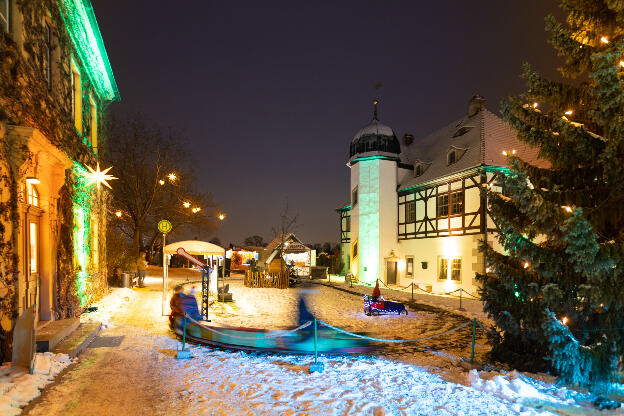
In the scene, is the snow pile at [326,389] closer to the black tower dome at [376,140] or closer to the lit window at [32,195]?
the lit window at [32,195]

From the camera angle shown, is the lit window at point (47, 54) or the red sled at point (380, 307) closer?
the lit window at point (47, 54)

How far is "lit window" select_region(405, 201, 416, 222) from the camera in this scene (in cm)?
2441

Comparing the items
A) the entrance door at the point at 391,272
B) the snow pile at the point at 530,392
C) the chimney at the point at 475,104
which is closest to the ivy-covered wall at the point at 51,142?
the snow pile at the point at 530,392

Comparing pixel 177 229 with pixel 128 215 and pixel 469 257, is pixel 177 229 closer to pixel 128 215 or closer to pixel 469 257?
pixel 128 215

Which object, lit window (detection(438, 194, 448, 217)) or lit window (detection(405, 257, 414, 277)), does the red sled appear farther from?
lit window (detection(405, 257, 414, 277))

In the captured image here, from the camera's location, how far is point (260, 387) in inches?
233

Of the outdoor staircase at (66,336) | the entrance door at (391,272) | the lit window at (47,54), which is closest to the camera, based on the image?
the outdoor staircase at (66,336)

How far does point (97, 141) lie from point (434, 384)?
1353 centimetres

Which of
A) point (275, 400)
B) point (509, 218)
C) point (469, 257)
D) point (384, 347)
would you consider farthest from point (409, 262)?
point (275, 400)

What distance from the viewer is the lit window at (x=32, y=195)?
757 centimetres

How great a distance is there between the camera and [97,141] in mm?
13992

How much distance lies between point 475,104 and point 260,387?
22.7 m

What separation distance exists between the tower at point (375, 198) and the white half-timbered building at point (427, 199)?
7cm

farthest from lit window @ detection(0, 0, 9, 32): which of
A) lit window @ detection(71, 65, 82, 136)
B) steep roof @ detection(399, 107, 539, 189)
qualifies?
steep roof @ detection(399, 107, 539, 189)
